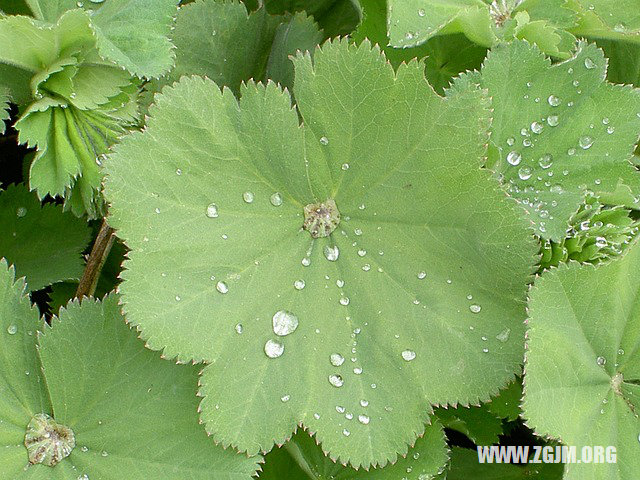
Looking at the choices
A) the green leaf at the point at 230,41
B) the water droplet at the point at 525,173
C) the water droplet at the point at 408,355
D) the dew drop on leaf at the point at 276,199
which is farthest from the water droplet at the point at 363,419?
the green leaf at the point at 230,41

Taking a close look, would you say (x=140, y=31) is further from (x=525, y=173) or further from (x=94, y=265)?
(x=525, y=173)

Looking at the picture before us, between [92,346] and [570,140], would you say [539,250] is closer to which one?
[570,140]

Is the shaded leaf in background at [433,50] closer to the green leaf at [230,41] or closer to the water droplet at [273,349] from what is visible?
the green leaf at [230,41]

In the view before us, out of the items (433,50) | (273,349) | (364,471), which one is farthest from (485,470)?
(433,50)

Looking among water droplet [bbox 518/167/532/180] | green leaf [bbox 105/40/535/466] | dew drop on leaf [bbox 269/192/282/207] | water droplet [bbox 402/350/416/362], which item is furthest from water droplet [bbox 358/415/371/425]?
water droplet [bbox 518/167/532/180]

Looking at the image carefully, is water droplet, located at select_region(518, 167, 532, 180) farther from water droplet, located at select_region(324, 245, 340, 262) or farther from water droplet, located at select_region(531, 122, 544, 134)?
water droplet, located at select_region(324, 245, 340, 262)

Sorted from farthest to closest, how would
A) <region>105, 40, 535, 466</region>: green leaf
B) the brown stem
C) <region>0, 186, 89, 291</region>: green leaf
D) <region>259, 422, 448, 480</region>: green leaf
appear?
<region>0, 186, 89, 291</region>: green leaf → the brown stem → <region>259, 422, 448, 480</region>: green leaf → <region>105, 40, 535, 466</region>: green leaf

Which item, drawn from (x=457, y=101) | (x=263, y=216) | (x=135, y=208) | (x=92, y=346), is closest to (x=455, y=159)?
(x=457, y=101)

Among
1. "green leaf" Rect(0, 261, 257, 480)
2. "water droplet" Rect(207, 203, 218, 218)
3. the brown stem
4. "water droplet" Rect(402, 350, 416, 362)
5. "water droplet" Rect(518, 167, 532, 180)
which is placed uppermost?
"water droplet" Rect(518, 167, 532, 180)
